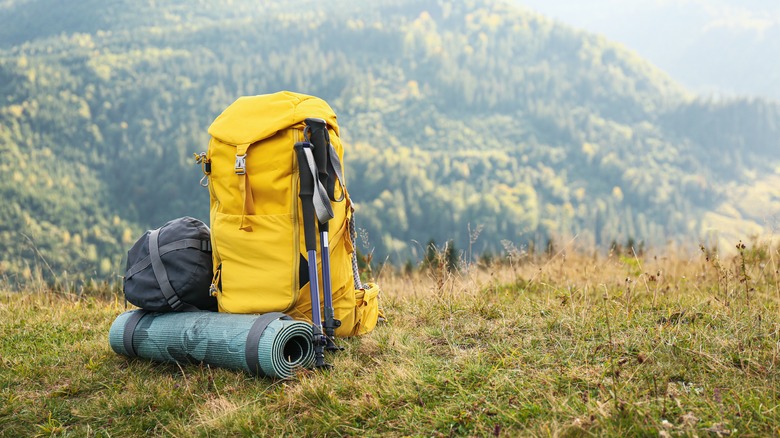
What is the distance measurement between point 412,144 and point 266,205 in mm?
154413

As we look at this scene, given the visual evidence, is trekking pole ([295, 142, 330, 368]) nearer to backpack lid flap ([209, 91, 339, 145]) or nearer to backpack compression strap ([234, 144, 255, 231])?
backpack lid flap ([209, 91, 339, 145])

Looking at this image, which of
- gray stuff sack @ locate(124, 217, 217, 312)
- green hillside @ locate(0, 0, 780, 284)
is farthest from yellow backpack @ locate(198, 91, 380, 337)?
green hillside @ locate(0, 0, 780, 284)

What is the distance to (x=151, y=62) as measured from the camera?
176m

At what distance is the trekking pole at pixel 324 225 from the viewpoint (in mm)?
3273

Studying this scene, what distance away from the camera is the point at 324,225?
330 centimetres

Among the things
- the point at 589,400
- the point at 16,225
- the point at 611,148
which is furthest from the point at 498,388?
the point at 611,148

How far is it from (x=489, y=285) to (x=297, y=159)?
206 cm

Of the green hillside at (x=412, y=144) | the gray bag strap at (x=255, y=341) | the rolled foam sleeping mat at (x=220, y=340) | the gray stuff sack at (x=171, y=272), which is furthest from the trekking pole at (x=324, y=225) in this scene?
the green hillside at (x=412, y=144)

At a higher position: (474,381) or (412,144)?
(474,381)

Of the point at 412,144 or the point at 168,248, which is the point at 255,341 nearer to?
the point at 168,248

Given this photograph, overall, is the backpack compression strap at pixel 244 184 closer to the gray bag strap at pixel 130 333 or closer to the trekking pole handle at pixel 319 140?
the trekking pole handle at pixel 319 140

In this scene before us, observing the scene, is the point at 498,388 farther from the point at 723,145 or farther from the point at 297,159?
the point at 723,145

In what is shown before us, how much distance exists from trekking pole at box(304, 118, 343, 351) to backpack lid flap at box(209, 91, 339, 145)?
0.08 meters

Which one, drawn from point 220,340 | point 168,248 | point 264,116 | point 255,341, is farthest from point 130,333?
point 264,116
